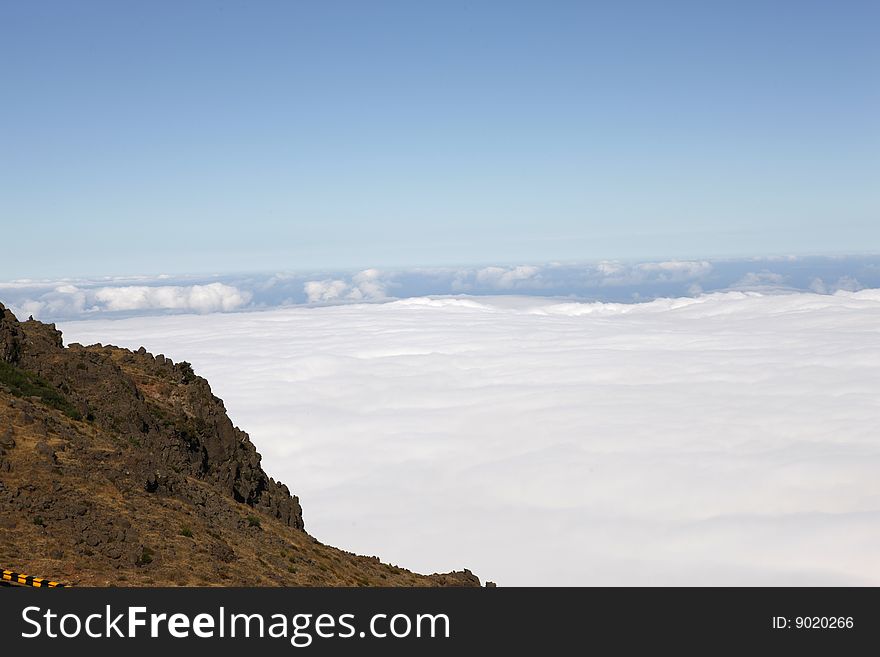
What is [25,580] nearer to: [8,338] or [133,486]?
[133,486]

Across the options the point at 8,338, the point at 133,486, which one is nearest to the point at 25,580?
the point at 133,486

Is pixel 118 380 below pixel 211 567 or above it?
above

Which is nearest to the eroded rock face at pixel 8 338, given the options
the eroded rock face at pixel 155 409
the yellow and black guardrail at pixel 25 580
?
the eroded rock face at pixel 155 409

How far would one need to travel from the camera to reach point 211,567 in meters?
19.2

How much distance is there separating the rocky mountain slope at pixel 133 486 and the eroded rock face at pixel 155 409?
0.07 meters

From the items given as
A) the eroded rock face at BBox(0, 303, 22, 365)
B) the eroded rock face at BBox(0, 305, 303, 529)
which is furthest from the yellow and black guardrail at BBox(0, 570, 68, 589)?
the eroded rock face at BBox(0, 303, 22, 365)

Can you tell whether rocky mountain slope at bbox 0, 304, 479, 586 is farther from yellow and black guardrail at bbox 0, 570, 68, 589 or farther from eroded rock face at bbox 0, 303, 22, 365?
yellow and black guardrail at bbox 0, 570, 68, 589

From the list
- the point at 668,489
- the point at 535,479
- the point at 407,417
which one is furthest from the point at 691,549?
the point at 407,417

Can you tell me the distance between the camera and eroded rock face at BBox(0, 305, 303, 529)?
29.3 m

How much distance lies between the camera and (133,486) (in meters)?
21.8

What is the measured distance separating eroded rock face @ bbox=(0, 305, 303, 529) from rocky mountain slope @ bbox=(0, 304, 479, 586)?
69 millimetres

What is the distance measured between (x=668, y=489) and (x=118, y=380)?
129 metres

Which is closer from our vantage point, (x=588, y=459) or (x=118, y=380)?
Result: (x=118, y=380)

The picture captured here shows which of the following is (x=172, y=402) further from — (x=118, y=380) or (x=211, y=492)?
(x=211, y=492)
